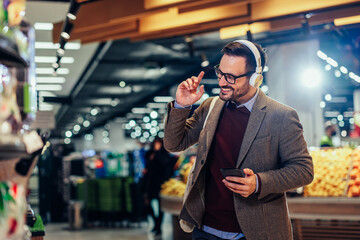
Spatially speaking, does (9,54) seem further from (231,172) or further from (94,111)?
(94,111)

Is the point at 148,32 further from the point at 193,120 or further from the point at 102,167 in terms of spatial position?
the point at 102,167

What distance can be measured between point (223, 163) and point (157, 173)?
711 cm

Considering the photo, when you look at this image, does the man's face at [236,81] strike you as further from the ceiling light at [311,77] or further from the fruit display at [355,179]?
the ceiling light at [311,77]

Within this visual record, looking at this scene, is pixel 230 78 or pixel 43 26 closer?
pixel 230 78

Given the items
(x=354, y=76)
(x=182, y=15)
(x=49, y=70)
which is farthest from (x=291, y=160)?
(x=49, y=70)

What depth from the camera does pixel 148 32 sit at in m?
8.46

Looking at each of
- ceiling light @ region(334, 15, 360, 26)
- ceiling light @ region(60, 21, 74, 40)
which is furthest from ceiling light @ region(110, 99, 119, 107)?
ceiling light @ region(334, 15, 360, 26)

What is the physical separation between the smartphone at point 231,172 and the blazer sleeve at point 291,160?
15cm

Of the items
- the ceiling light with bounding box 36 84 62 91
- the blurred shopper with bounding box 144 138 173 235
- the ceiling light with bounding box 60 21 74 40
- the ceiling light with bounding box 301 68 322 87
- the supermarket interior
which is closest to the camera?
the supermarket interior

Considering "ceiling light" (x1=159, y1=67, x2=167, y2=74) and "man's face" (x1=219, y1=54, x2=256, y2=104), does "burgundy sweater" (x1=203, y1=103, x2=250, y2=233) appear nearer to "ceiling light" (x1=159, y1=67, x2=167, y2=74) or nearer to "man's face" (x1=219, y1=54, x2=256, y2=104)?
"man's face" (x1=219, y1=54, x2=256, y2=104)

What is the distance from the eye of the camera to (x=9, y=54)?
1619 millimetres

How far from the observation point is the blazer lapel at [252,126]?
8.37 feet

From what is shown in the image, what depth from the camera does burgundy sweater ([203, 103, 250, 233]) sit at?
101 inches

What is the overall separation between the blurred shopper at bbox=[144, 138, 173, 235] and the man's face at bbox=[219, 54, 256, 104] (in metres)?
6.89
